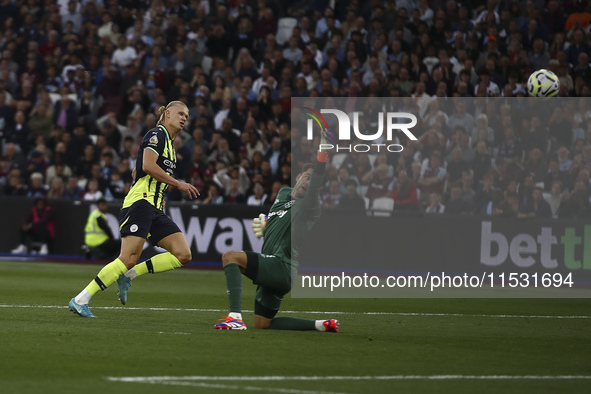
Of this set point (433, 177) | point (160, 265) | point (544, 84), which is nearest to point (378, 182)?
point (433, 177)

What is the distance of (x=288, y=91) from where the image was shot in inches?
937

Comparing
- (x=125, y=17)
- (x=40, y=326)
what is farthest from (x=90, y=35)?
(x=40, y=326)

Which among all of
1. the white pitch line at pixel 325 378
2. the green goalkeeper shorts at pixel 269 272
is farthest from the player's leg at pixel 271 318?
the white pitch line at pixel 325 378

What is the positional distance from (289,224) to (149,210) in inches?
66.7

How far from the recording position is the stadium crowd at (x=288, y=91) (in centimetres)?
2066

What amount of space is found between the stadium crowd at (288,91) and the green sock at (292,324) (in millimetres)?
10822

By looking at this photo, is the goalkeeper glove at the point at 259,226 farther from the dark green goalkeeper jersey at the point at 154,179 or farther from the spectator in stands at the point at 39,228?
the spectator in stands at the point at 39,228

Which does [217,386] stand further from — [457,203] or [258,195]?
[258,195]

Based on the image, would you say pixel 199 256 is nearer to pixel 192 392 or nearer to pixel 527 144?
pixel 527 144

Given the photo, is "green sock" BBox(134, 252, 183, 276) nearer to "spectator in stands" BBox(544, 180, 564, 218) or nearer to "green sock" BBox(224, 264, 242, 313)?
"green sock" BBox(224, 264, 242, 313)

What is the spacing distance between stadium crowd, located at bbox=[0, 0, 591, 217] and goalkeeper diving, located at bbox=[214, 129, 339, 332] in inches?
425

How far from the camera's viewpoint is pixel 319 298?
51.5ft

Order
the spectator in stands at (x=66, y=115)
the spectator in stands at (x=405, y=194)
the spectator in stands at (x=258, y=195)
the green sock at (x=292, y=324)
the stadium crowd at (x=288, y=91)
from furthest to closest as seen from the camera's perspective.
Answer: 1. the spectator in stands at (x=66, y=115)
2. the spectator in stands at (x=258, y=195)
3. the spectator in stands at (x=405, y=194)
4. the stadium crowd at (x=288, y=91)
5. the green sock at (x=292, y=324)

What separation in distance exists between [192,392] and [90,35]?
923 inches
